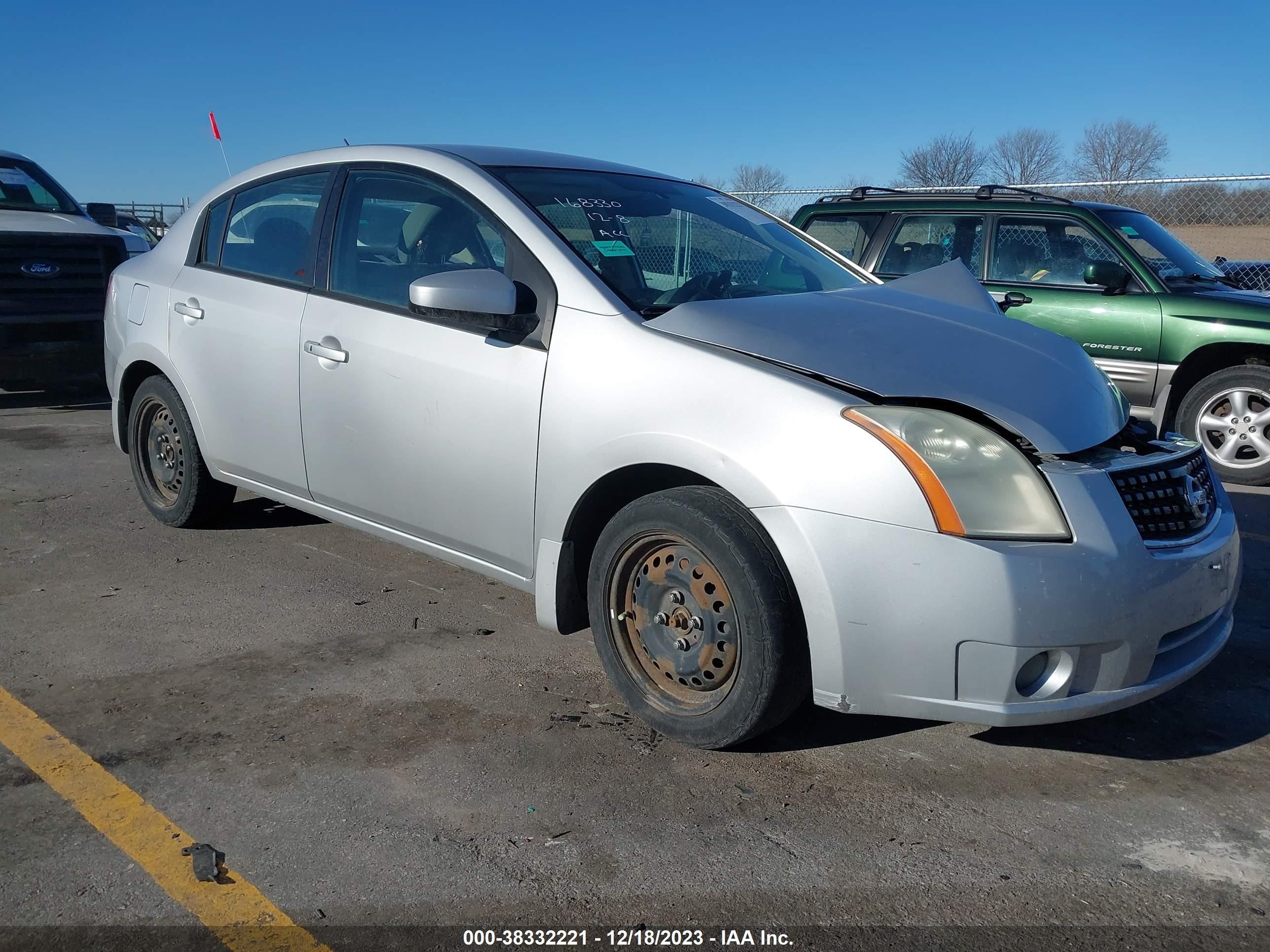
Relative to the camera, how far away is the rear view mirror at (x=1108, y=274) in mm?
7086

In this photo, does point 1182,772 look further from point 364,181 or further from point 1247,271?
point 1247,271

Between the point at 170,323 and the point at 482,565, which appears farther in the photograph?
the point at 170,323

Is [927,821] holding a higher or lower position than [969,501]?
lower

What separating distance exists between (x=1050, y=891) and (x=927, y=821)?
14.4 inches

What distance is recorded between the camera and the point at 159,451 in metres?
5.19

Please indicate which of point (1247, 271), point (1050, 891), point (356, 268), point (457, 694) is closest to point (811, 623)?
point (1050, 891)

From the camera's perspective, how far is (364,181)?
13.7 ft

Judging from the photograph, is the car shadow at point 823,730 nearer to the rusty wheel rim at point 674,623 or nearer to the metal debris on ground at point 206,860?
the rusty wheel rim at point 674,623

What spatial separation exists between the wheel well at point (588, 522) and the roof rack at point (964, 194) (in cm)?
530

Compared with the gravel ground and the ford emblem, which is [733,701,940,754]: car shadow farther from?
the ford emblem

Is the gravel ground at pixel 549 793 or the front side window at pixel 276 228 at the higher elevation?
the front side window at pixel 276 228

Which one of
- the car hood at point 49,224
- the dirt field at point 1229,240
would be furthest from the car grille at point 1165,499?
the dirt field at point 1229,240

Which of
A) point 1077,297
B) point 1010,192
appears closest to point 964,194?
point 1010,192

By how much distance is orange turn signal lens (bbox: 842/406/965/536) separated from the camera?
2.63 m
